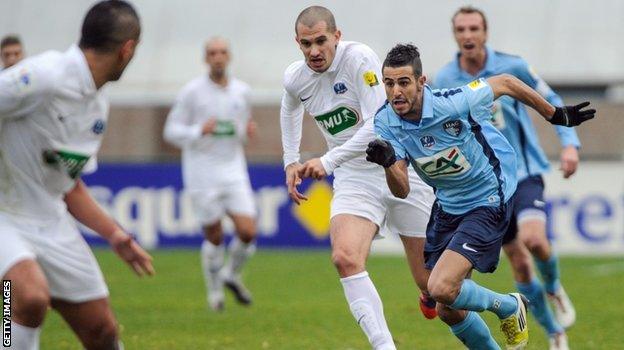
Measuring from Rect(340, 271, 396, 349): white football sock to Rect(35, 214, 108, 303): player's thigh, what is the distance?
201cm

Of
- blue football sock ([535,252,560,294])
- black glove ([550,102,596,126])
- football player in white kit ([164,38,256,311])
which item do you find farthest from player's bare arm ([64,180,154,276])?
football player in white kit ([164,38,256,311])

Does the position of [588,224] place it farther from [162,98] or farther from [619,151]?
[162,98]

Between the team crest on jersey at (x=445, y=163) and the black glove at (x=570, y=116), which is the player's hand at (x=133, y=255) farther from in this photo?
the black glove at (x=570, y=116)

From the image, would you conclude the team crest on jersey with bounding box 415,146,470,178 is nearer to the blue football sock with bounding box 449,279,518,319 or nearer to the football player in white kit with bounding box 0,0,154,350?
the blue football sock with bounding box 449,279,518,319

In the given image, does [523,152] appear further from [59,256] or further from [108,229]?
[59,256]

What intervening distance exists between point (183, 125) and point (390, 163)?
786 cm

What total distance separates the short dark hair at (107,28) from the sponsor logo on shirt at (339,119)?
7.69ft

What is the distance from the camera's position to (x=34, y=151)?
661 centimetres

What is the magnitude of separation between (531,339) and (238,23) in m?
19.1

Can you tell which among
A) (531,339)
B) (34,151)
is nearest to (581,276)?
(531,339)

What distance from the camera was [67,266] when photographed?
6633 mm

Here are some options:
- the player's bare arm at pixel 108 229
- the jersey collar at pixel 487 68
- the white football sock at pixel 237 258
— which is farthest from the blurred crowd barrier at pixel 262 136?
the player's bare arm at pixel 108 229

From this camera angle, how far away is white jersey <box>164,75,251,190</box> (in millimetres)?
14945

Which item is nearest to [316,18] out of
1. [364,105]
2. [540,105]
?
[364,105]
